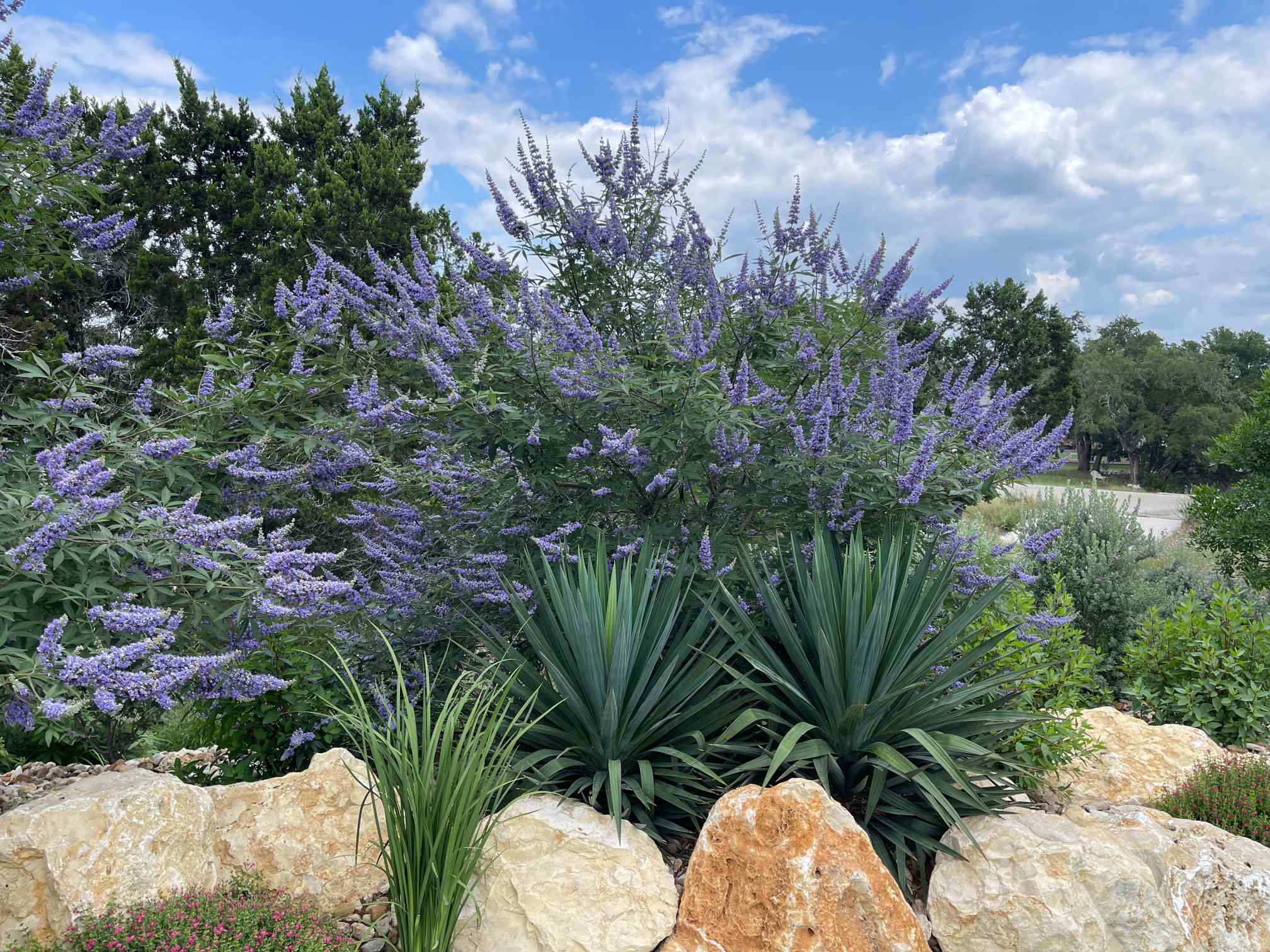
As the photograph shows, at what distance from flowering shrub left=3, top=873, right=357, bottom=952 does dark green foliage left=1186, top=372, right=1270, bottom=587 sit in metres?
9.92

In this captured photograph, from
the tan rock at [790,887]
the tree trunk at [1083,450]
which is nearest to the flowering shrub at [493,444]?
the tan rock at [790,887]

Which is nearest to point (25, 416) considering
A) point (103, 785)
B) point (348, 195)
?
point (103, 785)

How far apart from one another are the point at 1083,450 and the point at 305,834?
55.7 meters

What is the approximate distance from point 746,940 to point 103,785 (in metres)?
2.71

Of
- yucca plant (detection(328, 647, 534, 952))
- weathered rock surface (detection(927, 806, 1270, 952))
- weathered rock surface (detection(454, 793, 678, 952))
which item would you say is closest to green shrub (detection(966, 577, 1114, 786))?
weathered rock surface (detection(927, 806, 1270, 952))

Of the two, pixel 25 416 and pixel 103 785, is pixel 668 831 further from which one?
pixel 25 416

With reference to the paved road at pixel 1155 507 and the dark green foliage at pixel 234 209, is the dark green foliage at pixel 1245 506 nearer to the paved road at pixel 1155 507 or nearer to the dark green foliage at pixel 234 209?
the paved road at pixel 1155 507

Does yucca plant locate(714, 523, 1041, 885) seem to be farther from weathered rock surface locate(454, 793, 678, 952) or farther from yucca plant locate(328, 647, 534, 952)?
yucca plant locate(328, 647, 534, 952)

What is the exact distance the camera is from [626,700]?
390 cm

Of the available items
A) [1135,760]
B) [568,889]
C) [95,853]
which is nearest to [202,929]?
[95,853]

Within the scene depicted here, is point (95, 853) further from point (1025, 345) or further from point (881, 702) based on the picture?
point (1025, 345)

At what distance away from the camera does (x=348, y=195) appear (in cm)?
1512

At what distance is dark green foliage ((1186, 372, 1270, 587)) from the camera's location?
362 inches

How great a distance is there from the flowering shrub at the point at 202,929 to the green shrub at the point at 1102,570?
6.50m
